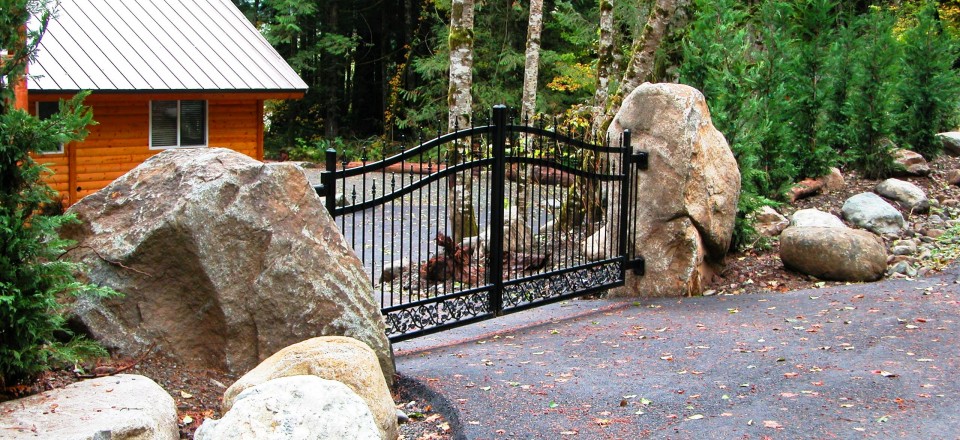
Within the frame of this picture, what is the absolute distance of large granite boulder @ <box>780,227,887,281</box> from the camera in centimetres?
995

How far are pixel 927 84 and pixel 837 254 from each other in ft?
21.8

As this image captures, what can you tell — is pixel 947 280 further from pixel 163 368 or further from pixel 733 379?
pixel 163 368

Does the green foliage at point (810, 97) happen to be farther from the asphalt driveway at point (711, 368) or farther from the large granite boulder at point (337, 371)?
the large granite boulder at point (337, 371)

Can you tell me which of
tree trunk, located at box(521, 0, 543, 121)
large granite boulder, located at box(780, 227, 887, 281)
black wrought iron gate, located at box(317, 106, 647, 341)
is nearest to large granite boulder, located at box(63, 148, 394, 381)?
black wrought iron gate, located at box(317, 106, 647, 341)

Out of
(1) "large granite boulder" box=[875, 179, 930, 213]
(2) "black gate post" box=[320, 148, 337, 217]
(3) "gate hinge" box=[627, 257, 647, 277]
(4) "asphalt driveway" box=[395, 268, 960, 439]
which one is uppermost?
(2) "black gate post" box=[320, 148, 337, 217]

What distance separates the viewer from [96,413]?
419cm

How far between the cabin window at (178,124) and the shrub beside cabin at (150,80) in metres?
0.02

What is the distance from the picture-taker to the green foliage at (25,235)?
14.3 ft

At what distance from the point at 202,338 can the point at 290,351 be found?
0.96 meters

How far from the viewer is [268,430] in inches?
149

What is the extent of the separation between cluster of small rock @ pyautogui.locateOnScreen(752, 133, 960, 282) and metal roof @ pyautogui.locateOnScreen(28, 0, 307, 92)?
10.4m

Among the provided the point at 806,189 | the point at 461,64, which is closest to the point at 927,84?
the point at 806,189

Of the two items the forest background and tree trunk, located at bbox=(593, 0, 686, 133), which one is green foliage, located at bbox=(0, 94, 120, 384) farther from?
tree trunk, located at bbox=(593, 0, 686, 133)

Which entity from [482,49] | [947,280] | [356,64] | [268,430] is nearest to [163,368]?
[268,430]
